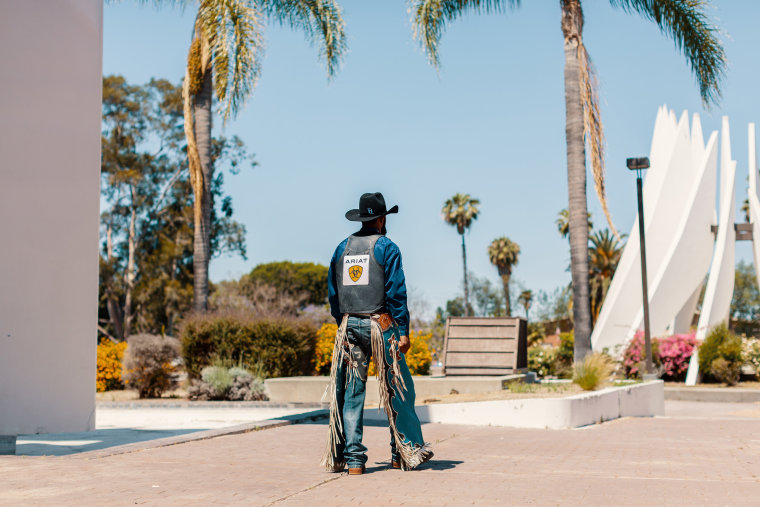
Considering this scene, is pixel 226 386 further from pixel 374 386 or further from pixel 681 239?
pixel 681 239

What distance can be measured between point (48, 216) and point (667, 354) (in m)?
22.4

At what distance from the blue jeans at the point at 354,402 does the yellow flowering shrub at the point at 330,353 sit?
10.7 meters

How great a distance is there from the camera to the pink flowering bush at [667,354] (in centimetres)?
2586

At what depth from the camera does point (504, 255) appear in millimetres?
72688

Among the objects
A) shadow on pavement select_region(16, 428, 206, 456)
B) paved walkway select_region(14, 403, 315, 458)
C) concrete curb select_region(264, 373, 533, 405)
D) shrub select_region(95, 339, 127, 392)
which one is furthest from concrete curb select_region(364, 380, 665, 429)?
shrub select_region(95, 339, 127, 392)

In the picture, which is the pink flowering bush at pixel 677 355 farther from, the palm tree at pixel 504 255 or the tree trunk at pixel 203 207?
the palm tree at pixel 504 255

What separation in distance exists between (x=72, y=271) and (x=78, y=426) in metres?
1.65

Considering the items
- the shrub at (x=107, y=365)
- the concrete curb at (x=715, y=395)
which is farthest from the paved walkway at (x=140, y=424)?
the concrete curb at (x=715, y=395)

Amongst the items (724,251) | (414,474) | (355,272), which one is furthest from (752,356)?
(355,272)

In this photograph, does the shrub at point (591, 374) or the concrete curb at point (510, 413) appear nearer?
the concrete curb at point (510, 413)

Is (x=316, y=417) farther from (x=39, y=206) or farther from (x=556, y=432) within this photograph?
(x=39, y=206)

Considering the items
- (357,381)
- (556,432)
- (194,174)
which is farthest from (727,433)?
(194,174)

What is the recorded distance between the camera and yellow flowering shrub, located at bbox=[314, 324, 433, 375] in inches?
670

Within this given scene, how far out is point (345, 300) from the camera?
604 centimetres
